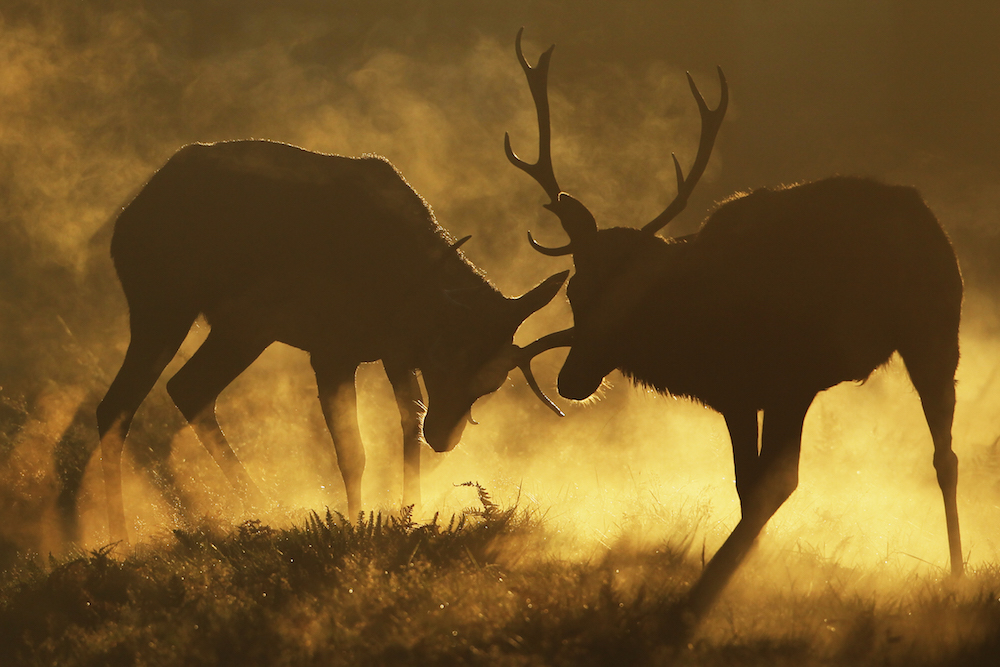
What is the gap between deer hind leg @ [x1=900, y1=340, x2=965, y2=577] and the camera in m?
5.36

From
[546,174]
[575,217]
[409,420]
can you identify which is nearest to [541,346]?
[575,217]

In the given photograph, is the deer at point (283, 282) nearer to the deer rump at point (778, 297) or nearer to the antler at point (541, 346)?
the antler at point (541, 346)

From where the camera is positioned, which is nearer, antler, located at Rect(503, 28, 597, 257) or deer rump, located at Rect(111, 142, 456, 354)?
antler, located at Rect(503, 28, 597, 257)

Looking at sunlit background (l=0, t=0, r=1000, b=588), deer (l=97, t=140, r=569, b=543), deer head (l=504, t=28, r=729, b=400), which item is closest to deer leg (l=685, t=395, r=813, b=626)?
deer head (l=504, t=28, r=729, b=400)

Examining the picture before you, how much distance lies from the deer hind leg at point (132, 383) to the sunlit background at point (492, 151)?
106cm

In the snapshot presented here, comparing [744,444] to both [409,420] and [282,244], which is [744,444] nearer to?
[409,420]

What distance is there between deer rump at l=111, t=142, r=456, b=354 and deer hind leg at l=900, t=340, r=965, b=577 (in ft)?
10.8

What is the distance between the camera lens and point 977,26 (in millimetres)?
17984

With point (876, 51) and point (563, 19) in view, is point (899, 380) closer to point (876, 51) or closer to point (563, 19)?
point (876, 51)

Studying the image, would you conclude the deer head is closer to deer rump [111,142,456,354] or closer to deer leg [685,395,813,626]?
deer leg [685,395,813,626]

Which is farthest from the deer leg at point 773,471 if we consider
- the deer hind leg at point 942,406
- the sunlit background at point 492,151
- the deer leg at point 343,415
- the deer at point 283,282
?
the deer leg at point 343,415

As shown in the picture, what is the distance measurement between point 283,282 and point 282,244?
300mm

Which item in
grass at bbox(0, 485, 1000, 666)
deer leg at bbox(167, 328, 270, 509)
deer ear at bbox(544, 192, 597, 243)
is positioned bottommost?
grass at bbox(0, 485, 1000, 666)

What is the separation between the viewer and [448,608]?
14.1 feet
